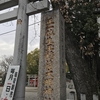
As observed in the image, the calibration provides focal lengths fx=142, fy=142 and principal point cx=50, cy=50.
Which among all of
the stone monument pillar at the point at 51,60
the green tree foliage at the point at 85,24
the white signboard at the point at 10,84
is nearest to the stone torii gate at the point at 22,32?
the white signboard at the point at 10,84

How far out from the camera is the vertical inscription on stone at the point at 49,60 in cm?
376

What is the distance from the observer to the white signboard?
12.1ft

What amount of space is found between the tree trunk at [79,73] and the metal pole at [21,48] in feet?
7.43

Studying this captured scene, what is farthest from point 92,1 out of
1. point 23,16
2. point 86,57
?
point 23,16

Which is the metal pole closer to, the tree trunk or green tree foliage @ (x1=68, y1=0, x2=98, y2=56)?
the tree trunk

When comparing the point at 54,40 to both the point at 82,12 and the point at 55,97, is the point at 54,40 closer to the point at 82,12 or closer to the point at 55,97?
the point at 55,97

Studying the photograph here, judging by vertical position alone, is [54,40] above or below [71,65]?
Answer: above

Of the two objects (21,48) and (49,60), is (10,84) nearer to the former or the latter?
(21,48)

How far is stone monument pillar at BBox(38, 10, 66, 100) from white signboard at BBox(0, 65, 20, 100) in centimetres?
67

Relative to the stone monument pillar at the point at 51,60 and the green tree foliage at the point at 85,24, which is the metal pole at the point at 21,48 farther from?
the green tree foliage at the point at 85,24

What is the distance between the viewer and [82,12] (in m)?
7.82

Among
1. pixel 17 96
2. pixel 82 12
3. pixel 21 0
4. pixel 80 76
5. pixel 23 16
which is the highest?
pixel 82 12

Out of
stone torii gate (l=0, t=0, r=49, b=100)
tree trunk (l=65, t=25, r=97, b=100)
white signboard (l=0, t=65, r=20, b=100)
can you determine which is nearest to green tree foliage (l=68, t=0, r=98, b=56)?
tree trunk (l=65, t=25, r=97, b=100)

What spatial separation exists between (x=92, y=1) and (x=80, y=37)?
223 centimetres
